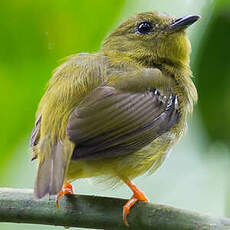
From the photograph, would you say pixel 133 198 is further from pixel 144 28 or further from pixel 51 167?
pixel 144 28

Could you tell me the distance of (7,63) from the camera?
8.20 ft

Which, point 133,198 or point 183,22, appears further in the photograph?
point 183,22

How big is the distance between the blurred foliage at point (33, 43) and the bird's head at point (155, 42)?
1085 millimetres

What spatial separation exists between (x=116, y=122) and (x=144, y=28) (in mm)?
1367

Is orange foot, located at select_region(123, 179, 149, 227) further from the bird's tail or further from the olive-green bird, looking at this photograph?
the bird's tail

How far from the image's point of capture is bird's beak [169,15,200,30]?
345cm

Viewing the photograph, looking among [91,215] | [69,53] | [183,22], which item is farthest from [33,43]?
[183,22]

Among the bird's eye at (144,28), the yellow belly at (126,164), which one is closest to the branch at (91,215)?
the yellow belly at (126,164)

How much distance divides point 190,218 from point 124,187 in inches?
58.0

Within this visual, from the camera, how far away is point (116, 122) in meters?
2.90

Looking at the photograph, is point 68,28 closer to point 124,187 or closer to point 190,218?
point 190,218

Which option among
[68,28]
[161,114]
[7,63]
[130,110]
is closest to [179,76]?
[161,114]

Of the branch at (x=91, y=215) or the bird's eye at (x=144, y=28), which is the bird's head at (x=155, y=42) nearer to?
the bird's eye at (x=144, y=28)

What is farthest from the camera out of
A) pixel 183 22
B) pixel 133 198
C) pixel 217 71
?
pixel 183 22
